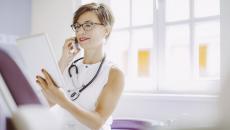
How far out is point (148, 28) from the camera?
295 centimetres

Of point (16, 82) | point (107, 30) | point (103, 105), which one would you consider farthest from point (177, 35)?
point (16, 82)

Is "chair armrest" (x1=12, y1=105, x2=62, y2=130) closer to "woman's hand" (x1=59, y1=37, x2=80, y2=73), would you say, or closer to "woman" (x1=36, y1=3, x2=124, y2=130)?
"woman" (x1=36, y1=3, x2=124, y2=130)

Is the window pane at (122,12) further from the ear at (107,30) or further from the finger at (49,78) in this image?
the finger at (49,78)

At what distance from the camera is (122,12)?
3.17 metres

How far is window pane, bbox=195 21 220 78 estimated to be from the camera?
2.58 meters

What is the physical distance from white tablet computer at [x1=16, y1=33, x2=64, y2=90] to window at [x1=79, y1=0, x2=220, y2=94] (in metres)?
1.84

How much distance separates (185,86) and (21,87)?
2.14 meters

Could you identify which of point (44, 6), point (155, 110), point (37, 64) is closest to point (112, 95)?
point (37, 64)

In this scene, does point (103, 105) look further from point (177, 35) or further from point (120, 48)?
point (120, 48)

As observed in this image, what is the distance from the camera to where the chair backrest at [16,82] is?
2.27ft

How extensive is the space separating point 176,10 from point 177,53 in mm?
384

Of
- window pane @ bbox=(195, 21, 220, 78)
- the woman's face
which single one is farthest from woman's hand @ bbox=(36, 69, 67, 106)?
window pane @ bbox=(195, 21, 220, 78)

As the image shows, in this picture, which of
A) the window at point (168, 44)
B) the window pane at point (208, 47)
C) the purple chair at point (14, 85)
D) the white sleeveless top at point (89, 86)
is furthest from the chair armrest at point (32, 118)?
the window pane at point (208, 47)

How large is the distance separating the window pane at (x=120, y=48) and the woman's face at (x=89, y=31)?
175 centimetres
